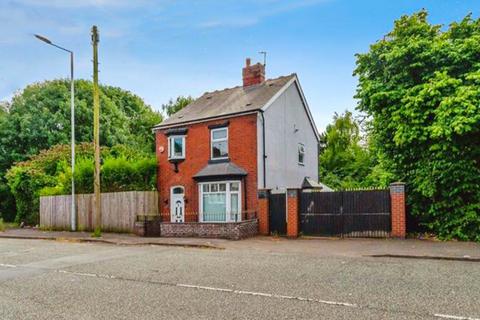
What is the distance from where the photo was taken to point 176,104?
42750 millimetres

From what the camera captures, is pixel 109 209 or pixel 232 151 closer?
pixel 232 151

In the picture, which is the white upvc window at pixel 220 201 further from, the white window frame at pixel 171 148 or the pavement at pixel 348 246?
the pavement at pixel 348 246

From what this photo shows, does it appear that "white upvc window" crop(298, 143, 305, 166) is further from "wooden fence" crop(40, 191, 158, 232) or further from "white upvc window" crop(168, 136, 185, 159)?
"wooden fence" crop(40, 191, 158, 232)

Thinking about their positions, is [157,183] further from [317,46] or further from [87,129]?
[87,129]

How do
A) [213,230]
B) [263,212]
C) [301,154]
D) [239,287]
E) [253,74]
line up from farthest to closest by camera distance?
[301,154], [253,74], [263,212], [213,230], [239,287]

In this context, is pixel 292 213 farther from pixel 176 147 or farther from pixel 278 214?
pixel 176 147

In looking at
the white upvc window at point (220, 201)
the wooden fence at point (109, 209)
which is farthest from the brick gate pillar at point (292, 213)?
the wooden fence at point (109, 209)

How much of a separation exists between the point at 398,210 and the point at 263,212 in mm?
5566

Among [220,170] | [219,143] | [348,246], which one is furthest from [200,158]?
[348,246]

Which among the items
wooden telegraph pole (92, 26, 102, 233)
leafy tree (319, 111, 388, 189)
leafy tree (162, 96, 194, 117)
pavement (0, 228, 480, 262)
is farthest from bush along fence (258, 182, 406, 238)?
leafy tree (162, 96, 194, 117)

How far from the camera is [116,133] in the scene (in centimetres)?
3600

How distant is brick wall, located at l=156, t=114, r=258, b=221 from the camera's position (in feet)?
60.5

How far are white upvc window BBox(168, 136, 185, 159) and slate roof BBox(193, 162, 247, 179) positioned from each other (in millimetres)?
1888

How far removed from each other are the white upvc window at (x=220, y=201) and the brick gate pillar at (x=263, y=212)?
143 cm
